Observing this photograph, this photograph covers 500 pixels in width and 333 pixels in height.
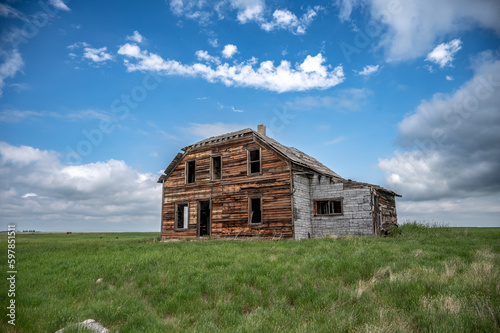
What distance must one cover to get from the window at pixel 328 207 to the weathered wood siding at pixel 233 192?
8.66 feet

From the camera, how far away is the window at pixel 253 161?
19.9 meters

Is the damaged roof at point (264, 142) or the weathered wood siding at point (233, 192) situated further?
the damaged roof at point (264, 142)

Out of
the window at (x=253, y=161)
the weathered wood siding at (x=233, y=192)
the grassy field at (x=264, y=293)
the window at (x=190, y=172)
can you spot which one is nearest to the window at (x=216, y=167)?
the weathered wood siding at (x=233, y=192)

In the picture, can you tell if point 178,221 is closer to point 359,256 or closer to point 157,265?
point 157,265

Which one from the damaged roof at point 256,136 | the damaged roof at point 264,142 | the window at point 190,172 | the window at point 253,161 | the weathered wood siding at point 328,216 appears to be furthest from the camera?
the window at point 190,172

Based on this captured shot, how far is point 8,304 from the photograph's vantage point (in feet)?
21.8

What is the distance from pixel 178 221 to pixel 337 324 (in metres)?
18.6

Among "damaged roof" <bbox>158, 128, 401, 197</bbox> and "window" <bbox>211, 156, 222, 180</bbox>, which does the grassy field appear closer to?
"damaged roof" <bbox>158, 128, 401, 197</bbox>

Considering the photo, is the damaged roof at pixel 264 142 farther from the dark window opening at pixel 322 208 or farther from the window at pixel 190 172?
the dark window opening at pixel 322 208

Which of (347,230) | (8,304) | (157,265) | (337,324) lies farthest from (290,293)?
(347,230)

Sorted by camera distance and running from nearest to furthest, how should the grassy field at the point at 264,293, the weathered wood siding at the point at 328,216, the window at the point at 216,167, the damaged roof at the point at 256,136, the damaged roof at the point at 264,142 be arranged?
the grassy field at the point at 264,293 < the weathered wood siding at the point at 328,216 < the damaged roof at the point at 264,142 < the damaged roof at the point at 256,136 < the window at the point at 216,167

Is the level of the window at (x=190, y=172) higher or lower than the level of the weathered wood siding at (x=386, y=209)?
higher

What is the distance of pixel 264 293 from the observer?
23.8 ft

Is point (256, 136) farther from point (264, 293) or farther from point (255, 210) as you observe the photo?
point (264, 293)
